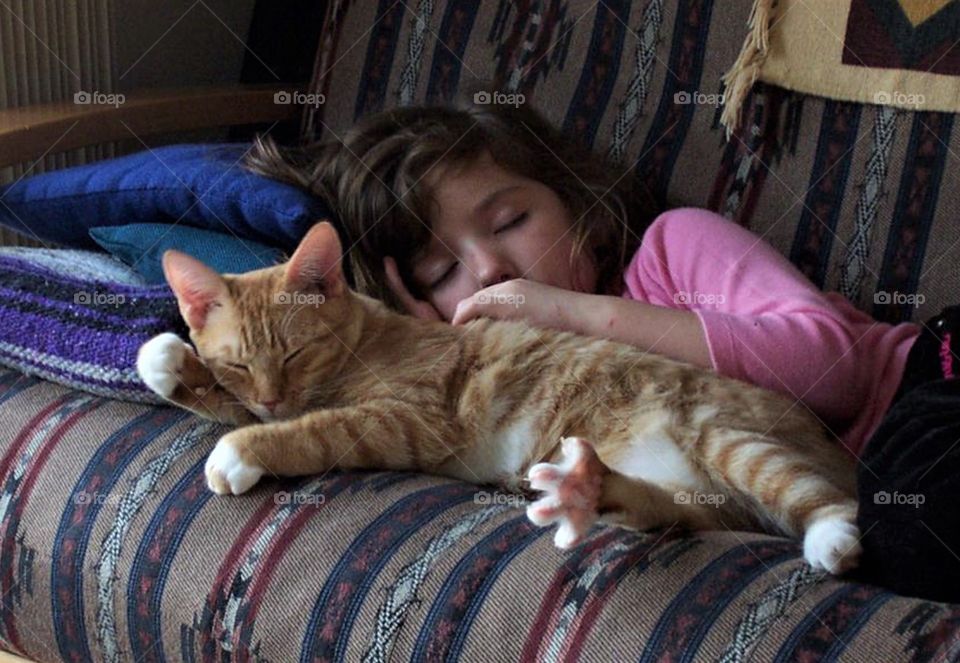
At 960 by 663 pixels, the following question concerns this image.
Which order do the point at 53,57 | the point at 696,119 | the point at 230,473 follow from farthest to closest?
1. the point at 53,57
2. the point at 696,119
3. the point at 230,473

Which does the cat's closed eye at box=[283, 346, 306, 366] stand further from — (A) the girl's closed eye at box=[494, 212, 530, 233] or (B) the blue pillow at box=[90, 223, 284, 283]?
(A) the girl's closed eye at box=[494, 212, 530, 233]

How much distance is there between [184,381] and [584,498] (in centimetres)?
48

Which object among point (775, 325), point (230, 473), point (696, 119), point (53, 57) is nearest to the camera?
point (230, 473)

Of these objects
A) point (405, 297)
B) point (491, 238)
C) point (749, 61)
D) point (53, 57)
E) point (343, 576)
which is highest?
point (749, 61)

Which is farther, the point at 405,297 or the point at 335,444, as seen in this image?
the point at 405,297

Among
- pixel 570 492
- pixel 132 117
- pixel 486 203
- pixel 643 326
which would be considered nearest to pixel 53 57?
pixel 132 117

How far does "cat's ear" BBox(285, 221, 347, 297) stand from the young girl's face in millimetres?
323

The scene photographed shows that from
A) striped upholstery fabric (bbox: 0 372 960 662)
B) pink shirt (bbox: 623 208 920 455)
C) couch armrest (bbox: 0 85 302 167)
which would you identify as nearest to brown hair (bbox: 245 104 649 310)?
pink shirt (bbox: 623 208 920 455)

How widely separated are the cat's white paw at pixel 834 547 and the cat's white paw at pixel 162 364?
2.19 ft

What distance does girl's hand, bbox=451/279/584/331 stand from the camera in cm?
136

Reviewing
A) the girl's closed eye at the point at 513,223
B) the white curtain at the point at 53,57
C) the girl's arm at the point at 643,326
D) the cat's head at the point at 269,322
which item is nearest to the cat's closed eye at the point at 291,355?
the cat's head at the point at 269,322

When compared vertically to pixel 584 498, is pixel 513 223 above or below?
above

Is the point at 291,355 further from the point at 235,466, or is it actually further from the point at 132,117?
the point at 132,117

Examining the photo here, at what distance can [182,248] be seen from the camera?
146 cm
